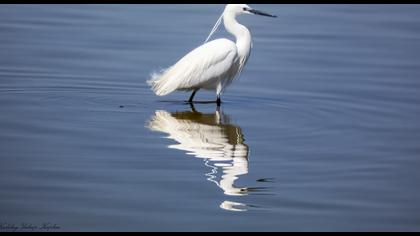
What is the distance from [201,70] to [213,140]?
1843 millimetres

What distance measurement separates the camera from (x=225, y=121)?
9.05 meters

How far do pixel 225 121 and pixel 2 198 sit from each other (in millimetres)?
3438

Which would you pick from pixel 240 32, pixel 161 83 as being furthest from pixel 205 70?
pixel 240 32

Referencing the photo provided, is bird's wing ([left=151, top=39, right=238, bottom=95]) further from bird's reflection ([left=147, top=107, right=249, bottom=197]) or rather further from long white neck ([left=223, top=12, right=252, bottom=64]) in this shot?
bird's reflection ([left=147, top=107, right=249, bottom=197])

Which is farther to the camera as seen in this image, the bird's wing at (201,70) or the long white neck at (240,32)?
the long white neck at (240,32)

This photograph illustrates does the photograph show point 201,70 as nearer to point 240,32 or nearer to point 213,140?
point 240,32

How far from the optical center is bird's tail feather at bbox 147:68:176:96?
32.3 ft

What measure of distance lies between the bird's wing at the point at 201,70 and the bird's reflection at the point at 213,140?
40 centimetres

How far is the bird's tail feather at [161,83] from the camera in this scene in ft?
32.3

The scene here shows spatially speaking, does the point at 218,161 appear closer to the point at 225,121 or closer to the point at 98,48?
the point at 225,121

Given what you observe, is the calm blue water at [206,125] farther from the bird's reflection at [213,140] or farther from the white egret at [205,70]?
the white egret at [205,70]

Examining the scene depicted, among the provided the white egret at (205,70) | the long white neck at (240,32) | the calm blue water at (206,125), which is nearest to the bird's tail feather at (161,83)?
the white egret at (205,70)

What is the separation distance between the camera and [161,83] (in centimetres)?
991
